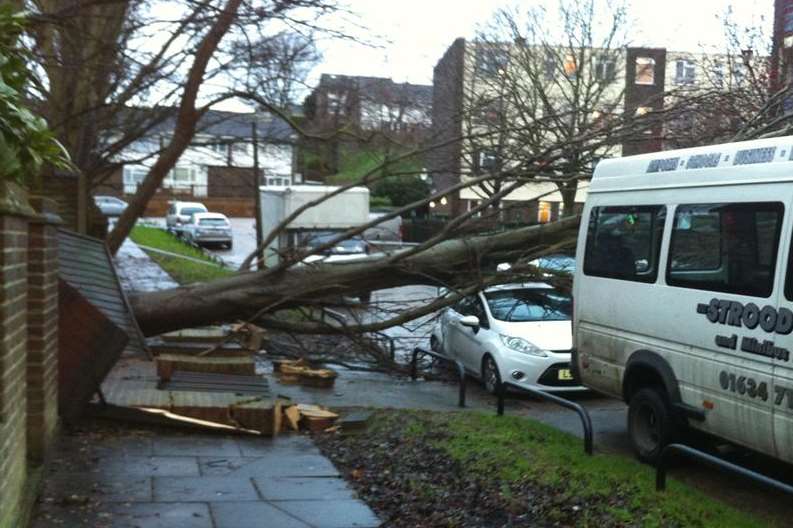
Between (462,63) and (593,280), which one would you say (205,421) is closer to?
(593,280)

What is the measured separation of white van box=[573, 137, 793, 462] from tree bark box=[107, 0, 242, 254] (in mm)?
5547

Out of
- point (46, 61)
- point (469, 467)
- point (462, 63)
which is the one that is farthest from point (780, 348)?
point (462, 63)

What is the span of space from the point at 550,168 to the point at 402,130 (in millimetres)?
5382

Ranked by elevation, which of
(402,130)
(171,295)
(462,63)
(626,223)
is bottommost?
(171,295)

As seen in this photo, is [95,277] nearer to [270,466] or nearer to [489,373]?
[270,466]

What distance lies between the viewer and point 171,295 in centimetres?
1250

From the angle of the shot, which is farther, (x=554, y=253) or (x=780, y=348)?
(x=554, y=253)

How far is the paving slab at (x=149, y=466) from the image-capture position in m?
7.04

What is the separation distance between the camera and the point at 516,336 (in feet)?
42.5

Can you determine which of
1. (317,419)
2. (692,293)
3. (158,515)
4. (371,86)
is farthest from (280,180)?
(158,515)

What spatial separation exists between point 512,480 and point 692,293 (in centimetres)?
211

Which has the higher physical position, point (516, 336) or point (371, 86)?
point (371, 86)

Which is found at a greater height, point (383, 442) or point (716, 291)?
point (716, 291)

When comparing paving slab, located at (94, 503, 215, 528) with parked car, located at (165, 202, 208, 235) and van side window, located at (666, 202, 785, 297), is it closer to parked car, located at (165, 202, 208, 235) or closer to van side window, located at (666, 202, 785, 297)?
van side window, located at (666, 202, 785, 297)
